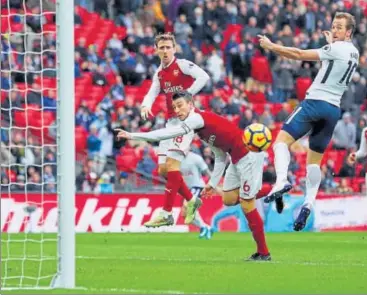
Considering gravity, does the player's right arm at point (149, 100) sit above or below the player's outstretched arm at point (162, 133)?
below

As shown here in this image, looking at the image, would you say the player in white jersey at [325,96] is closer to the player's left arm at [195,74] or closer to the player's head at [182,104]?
the player's head at [182,104]

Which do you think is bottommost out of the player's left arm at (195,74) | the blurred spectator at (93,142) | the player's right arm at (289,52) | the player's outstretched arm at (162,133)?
the blurred spectator at (93,142)

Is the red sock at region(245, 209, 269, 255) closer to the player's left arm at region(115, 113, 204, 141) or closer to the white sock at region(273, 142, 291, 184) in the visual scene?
the white sock at region(273, 142, 291, 184)

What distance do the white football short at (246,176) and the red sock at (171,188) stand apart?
6.11 ft

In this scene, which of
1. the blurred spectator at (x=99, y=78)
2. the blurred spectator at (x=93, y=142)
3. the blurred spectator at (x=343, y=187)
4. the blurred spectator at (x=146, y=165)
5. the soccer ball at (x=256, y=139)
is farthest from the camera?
the blurred spectator at (x=99, y=78)

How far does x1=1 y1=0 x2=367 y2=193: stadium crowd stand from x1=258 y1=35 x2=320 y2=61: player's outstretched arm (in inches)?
412

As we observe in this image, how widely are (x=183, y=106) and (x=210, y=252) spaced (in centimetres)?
289

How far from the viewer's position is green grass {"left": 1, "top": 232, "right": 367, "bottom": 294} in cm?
1060

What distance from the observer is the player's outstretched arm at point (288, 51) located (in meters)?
12.8

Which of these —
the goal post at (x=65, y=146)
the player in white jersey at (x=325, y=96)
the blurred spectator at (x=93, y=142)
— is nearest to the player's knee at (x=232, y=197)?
the player in white jersey at (x=325, y=96)

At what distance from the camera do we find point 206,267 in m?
12.7

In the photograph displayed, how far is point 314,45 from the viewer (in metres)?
30.8

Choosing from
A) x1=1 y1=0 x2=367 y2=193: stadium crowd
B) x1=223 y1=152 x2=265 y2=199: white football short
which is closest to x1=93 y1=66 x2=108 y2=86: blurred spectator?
x1=1 y1=0 x2=367 y2=193: stadium crowd

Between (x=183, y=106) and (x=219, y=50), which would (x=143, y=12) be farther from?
(x=183, y=106)
